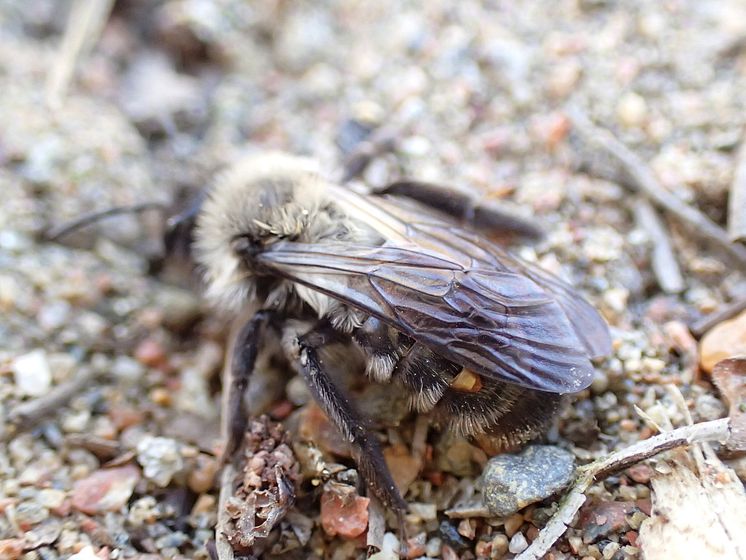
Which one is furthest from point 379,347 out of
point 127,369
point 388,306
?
point 127,369

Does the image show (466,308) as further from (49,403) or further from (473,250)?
(49,403)

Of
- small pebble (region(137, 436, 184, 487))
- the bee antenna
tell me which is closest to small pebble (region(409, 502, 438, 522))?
small pebble (region(137, 436, 184, 487))

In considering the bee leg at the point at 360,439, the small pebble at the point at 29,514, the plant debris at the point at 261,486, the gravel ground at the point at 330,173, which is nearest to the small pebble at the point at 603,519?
the gravel ground at the point at 330,173

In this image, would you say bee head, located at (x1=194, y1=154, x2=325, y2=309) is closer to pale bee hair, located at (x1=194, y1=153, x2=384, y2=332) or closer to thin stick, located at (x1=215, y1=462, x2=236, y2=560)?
pale bee hair, located at (x1=194, y1=153, x2=384, y2=332)

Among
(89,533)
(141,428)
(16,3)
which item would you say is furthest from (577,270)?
(16,3)

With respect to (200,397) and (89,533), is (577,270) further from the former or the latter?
(89,533)

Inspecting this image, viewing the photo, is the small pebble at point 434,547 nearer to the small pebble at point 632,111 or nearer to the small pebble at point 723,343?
the small pebble at point 723,343

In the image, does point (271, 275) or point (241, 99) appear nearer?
point (271, 275)
